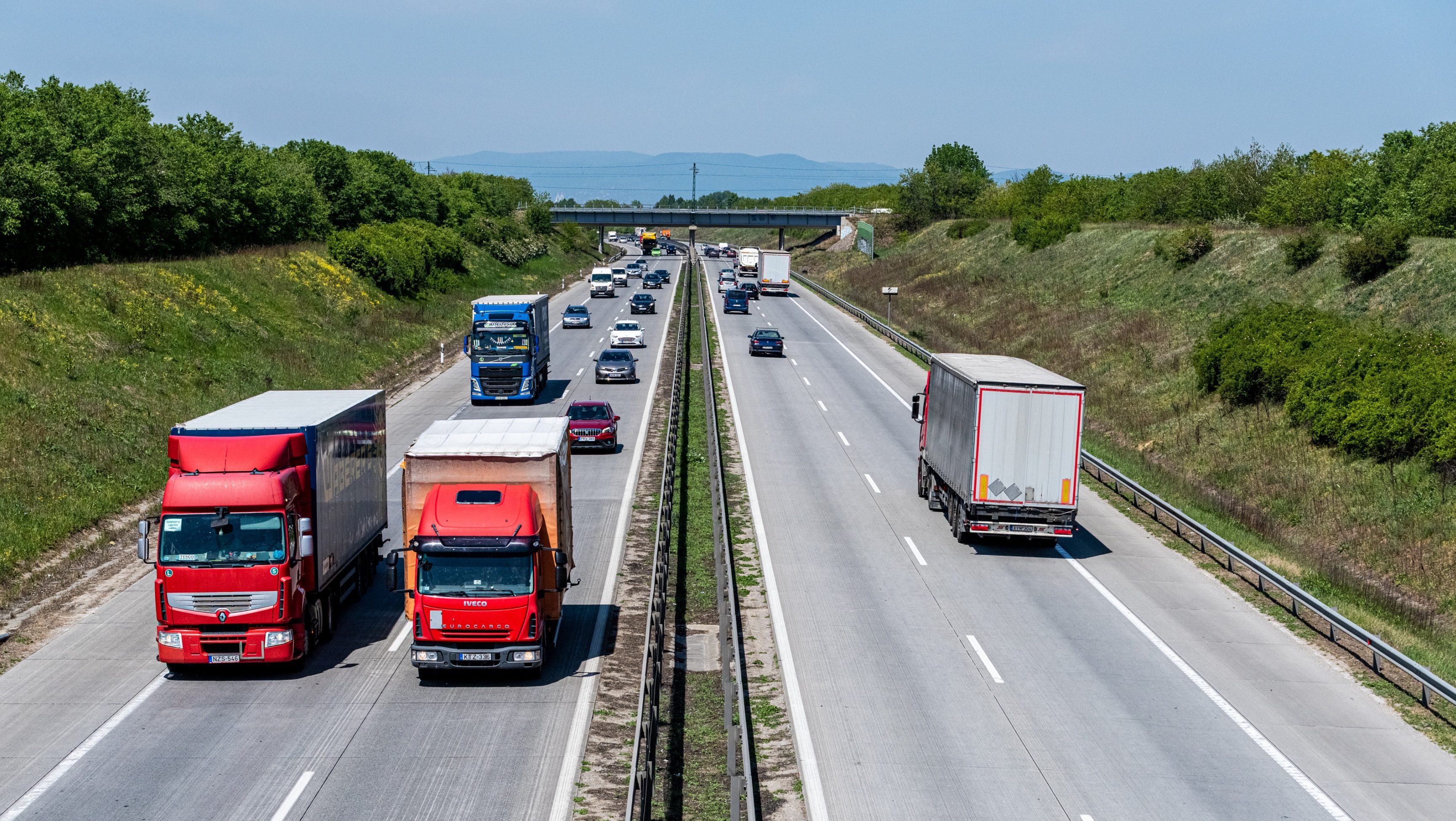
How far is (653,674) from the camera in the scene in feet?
52.1

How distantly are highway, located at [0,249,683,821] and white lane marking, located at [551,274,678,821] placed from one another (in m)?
0.04

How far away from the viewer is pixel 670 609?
68.6ft

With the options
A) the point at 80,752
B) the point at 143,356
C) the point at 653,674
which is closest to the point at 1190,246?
the point at 143,356

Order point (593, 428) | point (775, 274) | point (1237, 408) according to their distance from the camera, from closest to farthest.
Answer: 1. point (593, 428)
2. point (1237, 408)
3. point (775, 274)

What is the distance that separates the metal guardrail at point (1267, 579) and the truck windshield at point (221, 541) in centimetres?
1633

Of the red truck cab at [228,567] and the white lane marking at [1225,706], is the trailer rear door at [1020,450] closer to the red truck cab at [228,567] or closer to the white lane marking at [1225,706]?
the white lane marking at [1225,706]

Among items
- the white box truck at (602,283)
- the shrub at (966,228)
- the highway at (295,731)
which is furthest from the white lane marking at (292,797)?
the shrub at (966,228)

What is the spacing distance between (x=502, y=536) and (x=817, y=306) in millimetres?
73579

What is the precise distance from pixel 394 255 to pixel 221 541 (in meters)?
55.8

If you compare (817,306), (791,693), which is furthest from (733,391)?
(817,306)

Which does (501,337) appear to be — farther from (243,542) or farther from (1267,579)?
(1267,579)

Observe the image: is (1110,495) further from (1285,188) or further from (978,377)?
(1285,188)

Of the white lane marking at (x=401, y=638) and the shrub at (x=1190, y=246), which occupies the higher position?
the shrub at (x=1190, y=246)

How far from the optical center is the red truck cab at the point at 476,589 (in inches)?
656
